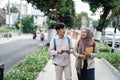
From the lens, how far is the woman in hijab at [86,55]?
28.4ft

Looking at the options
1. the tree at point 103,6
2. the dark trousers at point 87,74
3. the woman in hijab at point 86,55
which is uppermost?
the tree at point 103,6

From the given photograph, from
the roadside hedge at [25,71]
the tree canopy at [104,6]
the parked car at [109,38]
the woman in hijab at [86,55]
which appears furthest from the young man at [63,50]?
the parked car at [109,38]

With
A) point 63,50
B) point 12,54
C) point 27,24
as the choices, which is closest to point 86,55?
point 63,50

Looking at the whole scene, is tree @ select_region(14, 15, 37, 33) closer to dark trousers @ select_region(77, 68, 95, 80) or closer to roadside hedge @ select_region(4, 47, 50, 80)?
roadside hedge @ select_region(4, 47, 50, 80)

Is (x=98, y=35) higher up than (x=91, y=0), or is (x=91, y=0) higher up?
(x=91, y=0)

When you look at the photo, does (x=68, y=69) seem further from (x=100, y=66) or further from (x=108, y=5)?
(x=108, y=5)

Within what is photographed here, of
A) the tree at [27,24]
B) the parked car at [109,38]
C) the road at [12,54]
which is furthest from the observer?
the tree at [27,24]

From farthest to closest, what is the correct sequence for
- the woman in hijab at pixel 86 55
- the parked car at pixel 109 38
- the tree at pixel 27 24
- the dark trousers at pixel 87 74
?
the tree at pixel 27 24 < the parked car at pixel 109 38 < the dark trousers at pixel 87 74 < the woman in hijab at pixel 86 55

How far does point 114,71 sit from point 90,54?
6849mm

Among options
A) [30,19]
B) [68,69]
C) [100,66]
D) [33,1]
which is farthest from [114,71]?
[30,19]

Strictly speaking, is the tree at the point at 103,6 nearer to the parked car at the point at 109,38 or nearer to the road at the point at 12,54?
the parked car at the point at 109,38

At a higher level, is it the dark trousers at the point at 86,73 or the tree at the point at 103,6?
the tree at the point at 103,6

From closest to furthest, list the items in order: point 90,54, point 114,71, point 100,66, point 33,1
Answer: point 90,54 → point 114,71 → point 100,66 → point 33,1

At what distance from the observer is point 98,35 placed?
3728cm
